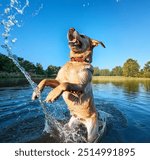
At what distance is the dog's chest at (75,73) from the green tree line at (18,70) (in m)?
24.2

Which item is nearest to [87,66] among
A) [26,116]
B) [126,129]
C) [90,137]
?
[90,137]


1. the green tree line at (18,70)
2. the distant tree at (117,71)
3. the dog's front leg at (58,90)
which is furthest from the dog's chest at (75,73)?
the distant tree at (117,71)

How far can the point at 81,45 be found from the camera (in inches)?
166

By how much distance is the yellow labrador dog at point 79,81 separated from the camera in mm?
4051

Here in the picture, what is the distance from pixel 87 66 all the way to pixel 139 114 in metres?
3.65

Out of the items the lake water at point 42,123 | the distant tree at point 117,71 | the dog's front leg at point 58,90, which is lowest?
the lake water at point 42,123

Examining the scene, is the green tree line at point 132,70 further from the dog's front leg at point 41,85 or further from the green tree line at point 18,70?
the dog's front leg at point 41,85

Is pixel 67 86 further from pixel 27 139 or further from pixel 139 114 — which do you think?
pixel 139 114

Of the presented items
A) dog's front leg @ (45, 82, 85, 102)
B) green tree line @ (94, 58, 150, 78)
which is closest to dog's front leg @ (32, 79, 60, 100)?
dog's front leg @ (45, 82, 85, 102)

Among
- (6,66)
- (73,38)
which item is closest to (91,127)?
(73,38)

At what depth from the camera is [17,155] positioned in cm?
384

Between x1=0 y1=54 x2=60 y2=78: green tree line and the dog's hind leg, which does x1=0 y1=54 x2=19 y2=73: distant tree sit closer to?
x1=0 y1=54 x2=60 y2=78: green tree line

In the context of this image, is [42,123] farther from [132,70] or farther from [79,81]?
[132,70]

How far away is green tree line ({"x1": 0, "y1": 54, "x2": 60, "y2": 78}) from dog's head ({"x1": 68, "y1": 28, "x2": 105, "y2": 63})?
24.3 m
